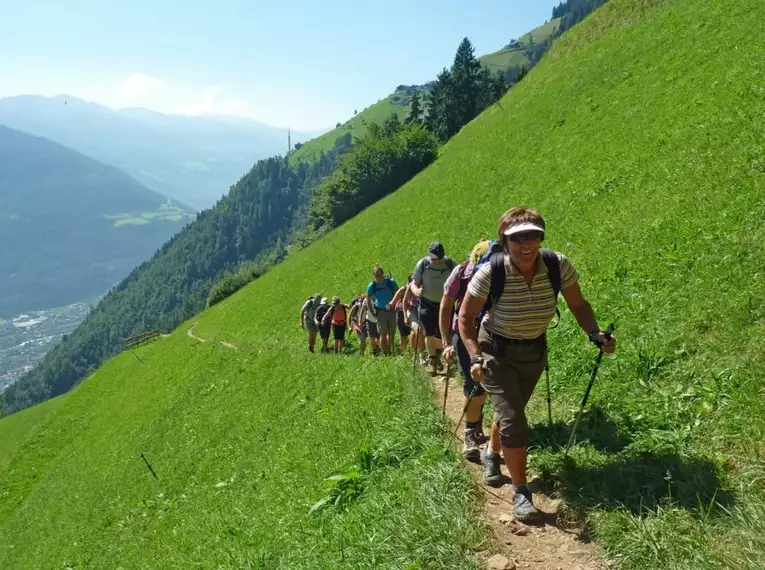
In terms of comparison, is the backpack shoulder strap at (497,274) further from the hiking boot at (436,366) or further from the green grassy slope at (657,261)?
the hiking boot at (436,366)

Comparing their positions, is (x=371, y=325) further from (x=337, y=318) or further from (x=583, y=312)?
(x=583, y=312)

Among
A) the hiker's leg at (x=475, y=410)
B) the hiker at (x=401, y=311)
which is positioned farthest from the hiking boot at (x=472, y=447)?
the hiker at (x=401, y=311)

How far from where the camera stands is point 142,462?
57.9 ft

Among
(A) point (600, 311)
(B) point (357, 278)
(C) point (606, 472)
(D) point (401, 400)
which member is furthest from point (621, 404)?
(B) point (357, 278)

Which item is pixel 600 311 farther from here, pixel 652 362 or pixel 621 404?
pixel 621 404

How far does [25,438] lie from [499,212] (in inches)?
1149

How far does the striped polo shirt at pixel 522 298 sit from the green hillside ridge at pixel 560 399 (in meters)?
1.57

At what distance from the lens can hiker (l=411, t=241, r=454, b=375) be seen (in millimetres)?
10102

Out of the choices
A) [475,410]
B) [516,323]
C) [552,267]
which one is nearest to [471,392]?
[475,410]

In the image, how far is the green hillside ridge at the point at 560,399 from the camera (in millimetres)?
5000

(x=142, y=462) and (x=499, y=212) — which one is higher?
(x=499, y=212)

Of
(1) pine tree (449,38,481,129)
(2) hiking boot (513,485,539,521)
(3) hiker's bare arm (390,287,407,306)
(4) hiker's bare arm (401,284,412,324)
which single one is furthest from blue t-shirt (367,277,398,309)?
(1) pine tree (449,38,481,129)

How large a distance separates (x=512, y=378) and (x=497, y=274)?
1007 mm

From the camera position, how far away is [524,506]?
5023mm
